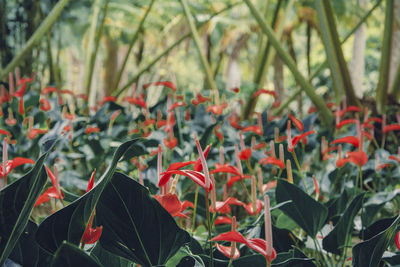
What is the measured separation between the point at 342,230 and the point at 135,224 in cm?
31

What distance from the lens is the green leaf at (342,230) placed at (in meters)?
0.56

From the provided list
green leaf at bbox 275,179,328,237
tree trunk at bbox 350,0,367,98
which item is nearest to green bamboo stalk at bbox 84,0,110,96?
green leaf at bbox 275,179,328,237

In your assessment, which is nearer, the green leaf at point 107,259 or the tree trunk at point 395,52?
the green leaf at point 107,259

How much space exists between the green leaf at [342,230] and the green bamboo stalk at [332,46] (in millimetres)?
937

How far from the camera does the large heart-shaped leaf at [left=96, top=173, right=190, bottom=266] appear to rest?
1.27 ft

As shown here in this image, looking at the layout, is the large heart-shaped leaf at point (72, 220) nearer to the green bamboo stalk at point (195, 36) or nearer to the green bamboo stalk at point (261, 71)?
the green bamboo stalk at point (195, 36)

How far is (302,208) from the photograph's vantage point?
583 millimetres

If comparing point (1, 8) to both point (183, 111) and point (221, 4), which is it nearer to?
point (183, 111)

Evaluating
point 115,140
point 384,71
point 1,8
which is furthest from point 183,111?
point 1,8

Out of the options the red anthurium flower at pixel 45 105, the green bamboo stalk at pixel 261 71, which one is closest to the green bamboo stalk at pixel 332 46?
the green bamboo stalk at pixel 261 71

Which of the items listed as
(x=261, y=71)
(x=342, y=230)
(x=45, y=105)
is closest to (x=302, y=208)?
(x=342, y=230)

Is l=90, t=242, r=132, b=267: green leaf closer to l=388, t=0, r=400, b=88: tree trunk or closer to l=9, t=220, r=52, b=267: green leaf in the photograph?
l=9, t=220, r=52, b=267: green leaf

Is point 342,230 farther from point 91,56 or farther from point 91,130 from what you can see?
point 91,56

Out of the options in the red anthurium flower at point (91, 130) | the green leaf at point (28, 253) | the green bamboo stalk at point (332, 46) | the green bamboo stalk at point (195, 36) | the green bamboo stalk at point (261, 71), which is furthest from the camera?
the green bamboo stalk at point (261, 71)
